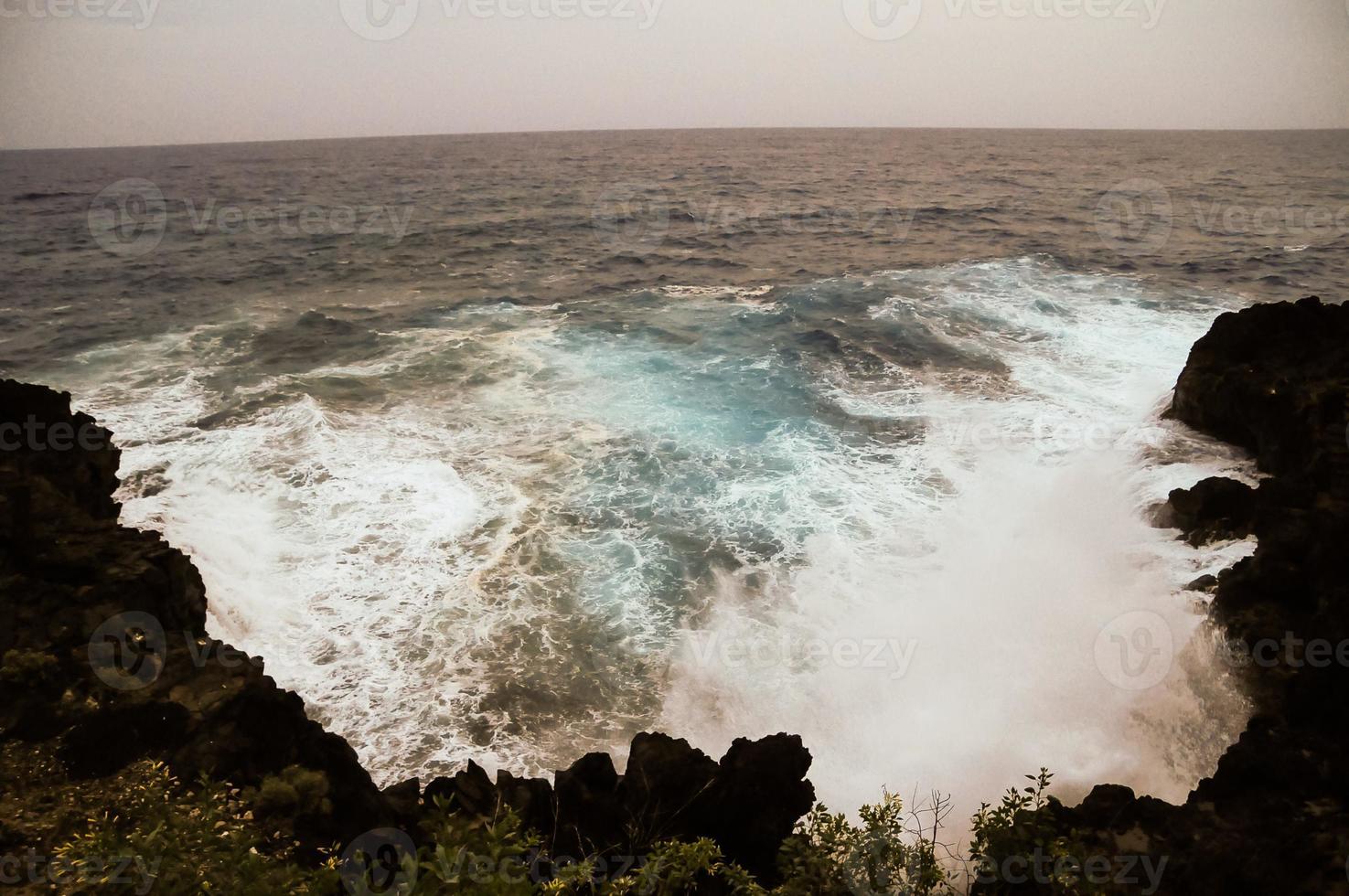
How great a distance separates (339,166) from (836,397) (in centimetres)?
8966

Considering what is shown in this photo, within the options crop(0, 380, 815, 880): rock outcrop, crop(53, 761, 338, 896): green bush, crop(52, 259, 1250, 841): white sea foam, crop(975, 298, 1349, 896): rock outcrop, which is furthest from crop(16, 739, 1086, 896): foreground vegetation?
crop(52, 259, 1250, 841): white sea foam

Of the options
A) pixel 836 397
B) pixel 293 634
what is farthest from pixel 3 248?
pixel 836 397

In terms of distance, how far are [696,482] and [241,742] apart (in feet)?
30.9

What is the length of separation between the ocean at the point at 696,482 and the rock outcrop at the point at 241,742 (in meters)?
1.99

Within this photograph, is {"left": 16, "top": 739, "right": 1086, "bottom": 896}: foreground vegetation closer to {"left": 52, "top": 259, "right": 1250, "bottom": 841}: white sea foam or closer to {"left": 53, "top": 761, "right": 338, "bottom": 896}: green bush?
{"left": 53, "top": 761, "right": 338, "bottom": 896}: green bush

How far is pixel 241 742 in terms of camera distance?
611 centimetres

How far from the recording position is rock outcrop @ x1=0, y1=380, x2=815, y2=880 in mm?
5941

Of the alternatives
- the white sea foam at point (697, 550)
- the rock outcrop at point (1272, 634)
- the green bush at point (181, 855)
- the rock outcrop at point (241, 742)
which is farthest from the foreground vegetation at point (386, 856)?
the white sea foam at point (697, 550)

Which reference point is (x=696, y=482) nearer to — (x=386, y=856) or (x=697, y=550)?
(x=697, y=550)

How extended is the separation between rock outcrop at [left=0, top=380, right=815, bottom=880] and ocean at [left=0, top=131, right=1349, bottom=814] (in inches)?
78.2

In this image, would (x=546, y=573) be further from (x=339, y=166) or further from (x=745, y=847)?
(x=339, y=166)

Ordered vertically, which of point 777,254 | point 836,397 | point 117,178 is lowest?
point 836,397

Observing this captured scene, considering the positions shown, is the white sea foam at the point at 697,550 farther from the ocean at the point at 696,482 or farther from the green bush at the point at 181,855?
the green bush at the point at 181,855

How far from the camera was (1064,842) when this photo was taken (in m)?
5.61
